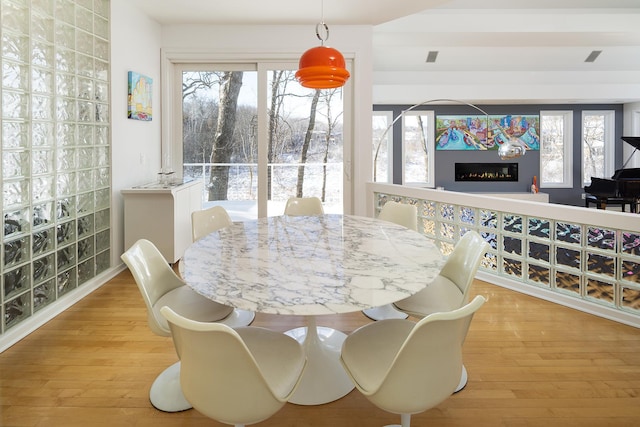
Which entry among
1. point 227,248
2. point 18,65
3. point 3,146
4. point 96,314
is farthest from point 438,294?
point 18,65

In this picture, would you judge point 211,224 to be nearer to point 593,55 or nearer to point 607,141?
point 593,55

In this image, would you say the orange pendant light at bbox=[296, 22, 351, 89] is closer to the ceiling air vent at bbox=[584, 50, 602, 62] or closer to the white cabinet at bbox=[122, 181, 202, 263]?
the white cabinet at bbox=[122, 181, 202, 263]

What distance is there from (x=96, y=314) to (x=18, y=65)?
173cm

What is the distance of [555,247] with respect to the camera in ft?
10.4

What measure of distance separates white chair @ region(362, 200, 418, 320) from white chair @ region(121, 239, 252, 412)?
4.07ft

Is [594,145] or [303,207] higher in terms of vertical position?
[594,145]

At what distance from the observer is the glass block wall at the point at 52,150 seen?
2.51 meters

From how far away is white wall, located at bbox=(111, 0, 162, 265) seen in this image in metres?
3.80

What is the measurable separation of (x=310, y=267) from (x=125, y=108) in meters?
3.18

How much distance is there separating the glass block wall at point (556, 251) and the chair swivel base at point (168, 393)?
9.01ft

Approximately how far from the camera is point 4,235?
244 cm

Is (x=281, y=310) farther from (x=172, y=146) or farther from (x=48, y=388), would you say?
(x=172, y=146)

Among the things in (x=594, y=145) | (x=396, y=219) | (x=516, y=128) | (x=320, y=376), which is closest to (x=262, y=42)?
(x=396, y=219)

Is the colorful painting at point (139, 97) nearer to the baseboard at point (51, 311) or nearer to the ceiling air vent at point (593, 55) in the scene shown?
the baseboard at point (51, 311)
